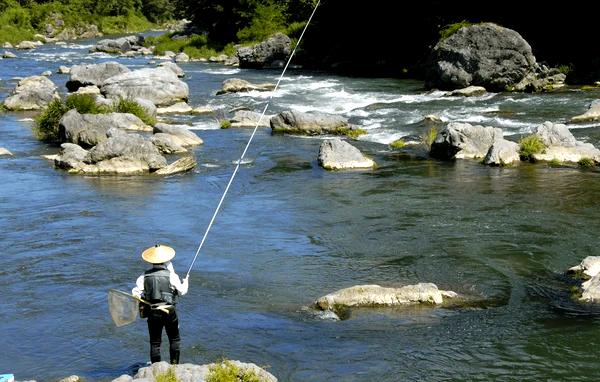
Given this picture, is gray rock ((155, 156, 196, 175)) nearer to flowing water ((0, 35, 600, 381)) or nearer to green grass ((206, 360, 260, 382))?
flowing water ((0, 35, 600, 381))

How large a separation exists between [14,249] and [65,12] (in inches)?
3869

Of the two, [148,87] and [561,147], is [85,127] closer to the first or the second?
[148,87]

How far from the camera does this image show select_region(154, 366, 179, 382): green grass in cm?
797

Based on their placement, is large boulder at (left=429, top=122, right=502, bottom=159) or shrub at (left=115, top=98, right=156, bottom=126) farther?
shrub at (left=115, top=98, right=156, bottom=126)

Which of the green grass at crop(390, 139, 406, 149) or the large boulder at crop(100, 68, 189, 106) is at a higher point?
the large boulder at crop(100, 68, 189, 106)

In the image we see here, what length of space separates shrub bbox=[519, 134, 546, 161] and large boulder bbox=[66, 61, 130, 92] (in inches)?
976

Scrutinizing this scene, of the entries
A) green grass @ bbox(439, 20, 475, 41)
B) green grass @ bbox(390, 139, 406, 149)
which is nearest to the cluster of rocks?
green grass @ bbox(390, 139, 406, 149)

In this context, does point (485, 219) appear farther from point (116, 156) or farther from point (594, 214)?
point (116, 156)

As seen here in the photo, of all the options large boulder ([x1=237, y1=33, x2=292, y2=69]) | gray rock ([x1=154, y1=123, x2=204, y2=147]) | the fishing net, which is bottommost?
gray rock ([x1=154, y1=123, x2=204, y2=147])

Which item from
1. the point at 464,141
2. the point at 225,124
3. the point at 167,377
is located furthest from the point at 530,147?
the point at 167,377

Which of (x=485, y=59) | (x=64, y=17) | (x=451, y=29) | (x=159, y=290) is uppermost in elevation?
(x=64, y=17)

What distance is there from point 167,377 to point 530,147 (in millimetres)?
17770

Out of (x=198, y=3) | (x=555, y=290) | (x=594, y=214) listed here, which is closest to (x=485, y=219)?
(x=594, y=214)

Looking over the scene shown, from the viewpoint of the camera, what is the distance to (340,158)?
2353 centimetres
